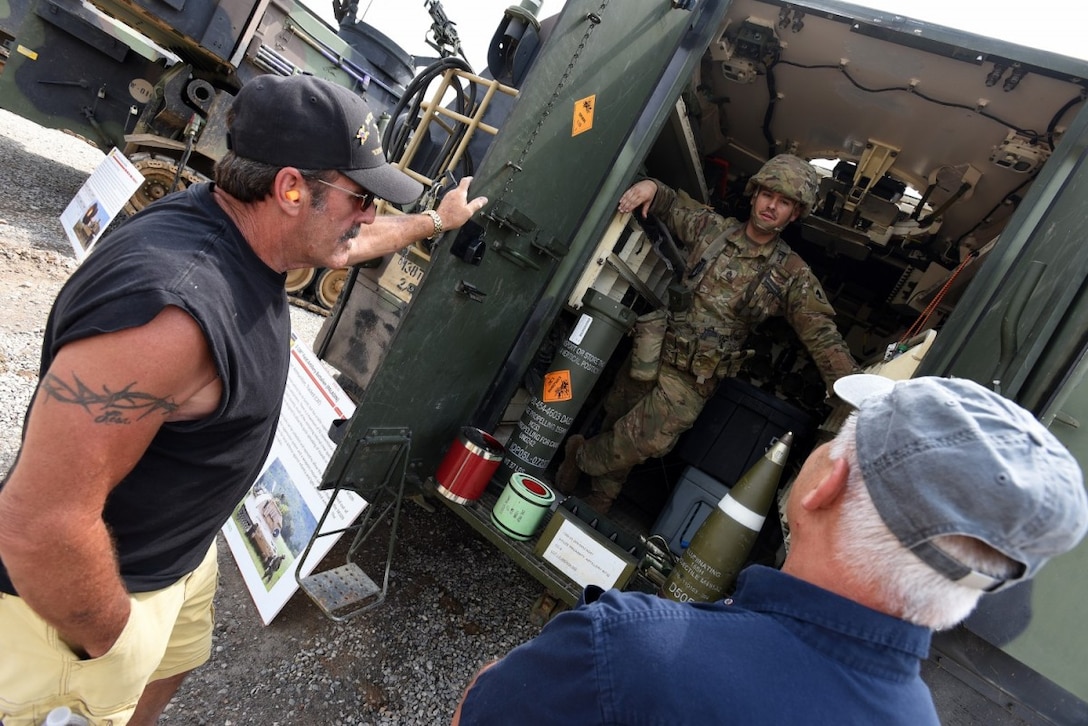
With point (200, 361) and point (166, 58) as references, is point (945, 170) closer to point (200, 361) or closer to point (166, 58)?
point (200, 361)

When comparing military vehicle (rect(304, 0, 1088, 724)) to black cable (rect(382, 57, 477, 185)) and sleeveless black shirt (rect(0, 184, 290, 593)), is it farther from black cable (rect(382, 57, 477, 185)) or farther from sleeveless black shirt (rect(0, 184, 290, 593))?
sleeveless black shirt (rect(0, 184, 290, 593))

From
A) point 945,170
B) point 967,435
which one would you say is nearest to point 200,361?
point 967,435

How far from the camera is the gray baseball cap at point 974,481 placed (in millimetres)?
837

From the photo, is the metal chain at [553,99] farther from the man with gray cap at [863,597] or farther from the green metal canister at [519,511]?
the man with gray cap at [863,597]

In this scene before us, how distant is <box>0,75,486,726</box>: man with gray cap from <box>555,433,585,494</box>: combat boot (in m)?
2.95

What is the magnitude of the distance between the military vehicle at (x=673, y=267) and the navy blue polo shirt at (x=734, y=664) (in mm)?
→ 1890

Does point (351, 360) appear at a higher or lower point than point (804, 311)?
lower

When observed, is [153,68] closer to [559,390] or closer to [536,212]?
[536,212]

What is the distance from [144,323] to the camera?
1108mm

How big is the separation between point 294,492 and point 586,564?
149 centimetres

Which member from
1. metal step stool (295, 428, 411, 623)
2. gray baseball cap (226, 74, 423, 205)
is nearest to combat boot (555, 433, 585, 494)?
metal step stool (295, 428, 411, 623)

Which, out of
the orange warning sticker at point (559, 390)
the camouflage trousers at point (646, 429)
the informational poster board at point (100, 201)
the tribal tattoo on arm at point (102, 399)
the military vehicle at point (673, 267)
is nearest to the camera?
the tribal tattoo on arm at point (102, 399)

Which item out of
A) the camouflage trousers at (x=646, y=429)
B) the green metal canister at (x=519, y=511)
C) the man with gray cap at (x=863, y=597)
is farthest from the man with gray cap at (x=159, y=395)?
the camouflage trousers at (x=646, y=429)

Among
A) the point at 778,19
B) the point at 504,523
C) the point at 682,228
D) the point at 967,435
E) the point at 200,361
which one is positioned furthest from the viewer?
the point at 682,228
